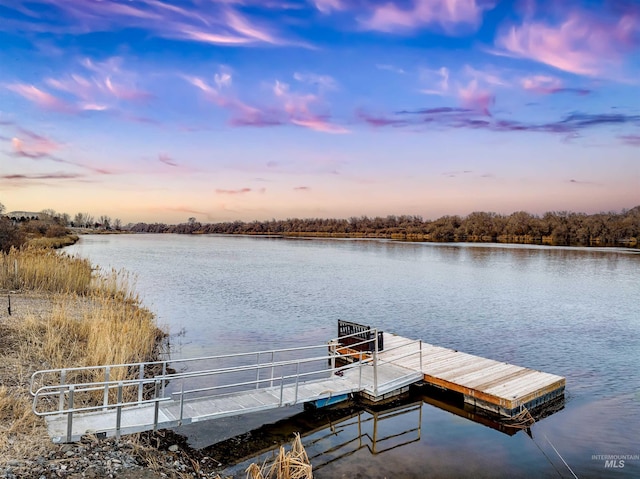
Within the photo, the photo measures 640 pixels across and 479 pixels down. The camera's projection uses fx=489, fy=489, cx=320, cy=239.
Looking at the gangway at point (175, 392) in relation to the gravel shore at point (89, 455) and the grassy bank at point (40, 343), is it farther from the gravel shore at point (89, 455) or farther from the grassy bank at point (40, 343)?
the grassy bank at point (40, 343)

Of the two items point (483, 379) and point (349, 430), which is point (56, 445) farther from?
point (483, 379)

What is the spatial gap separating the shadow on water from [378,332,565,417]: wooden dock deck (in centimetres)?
27

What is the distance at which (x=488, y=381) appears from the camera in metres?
11.2

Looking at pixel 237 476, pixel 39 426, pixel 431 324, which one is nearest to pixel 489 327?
pixel 431 324

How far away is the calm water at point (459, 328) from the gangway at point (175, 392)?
700 millimetres

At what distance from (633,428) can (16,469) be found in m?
11.1

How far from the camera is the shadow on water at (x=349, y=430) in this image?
8.58 meters

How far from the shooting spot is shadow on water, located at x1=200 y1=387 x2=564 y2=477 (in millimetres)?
8578

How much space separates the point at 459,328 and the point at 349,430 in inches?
421

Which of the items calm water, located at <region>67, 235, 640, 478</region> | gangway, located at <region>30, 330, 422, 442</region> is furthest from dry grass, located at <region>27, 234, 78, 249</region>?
gangway, located at <region>30, 330, 422, 442</region>

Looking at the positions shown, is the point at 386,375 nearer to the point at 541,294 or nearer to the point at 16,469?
the point at 16,469

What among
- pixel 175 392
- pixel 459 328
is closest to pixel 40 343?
pixel 175 392

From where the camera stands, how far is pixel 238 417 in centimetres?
1020

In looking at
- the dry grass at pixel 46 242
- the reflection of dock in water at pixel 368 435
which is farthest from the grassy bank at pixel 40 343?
the dry grass at pixel 46 242
